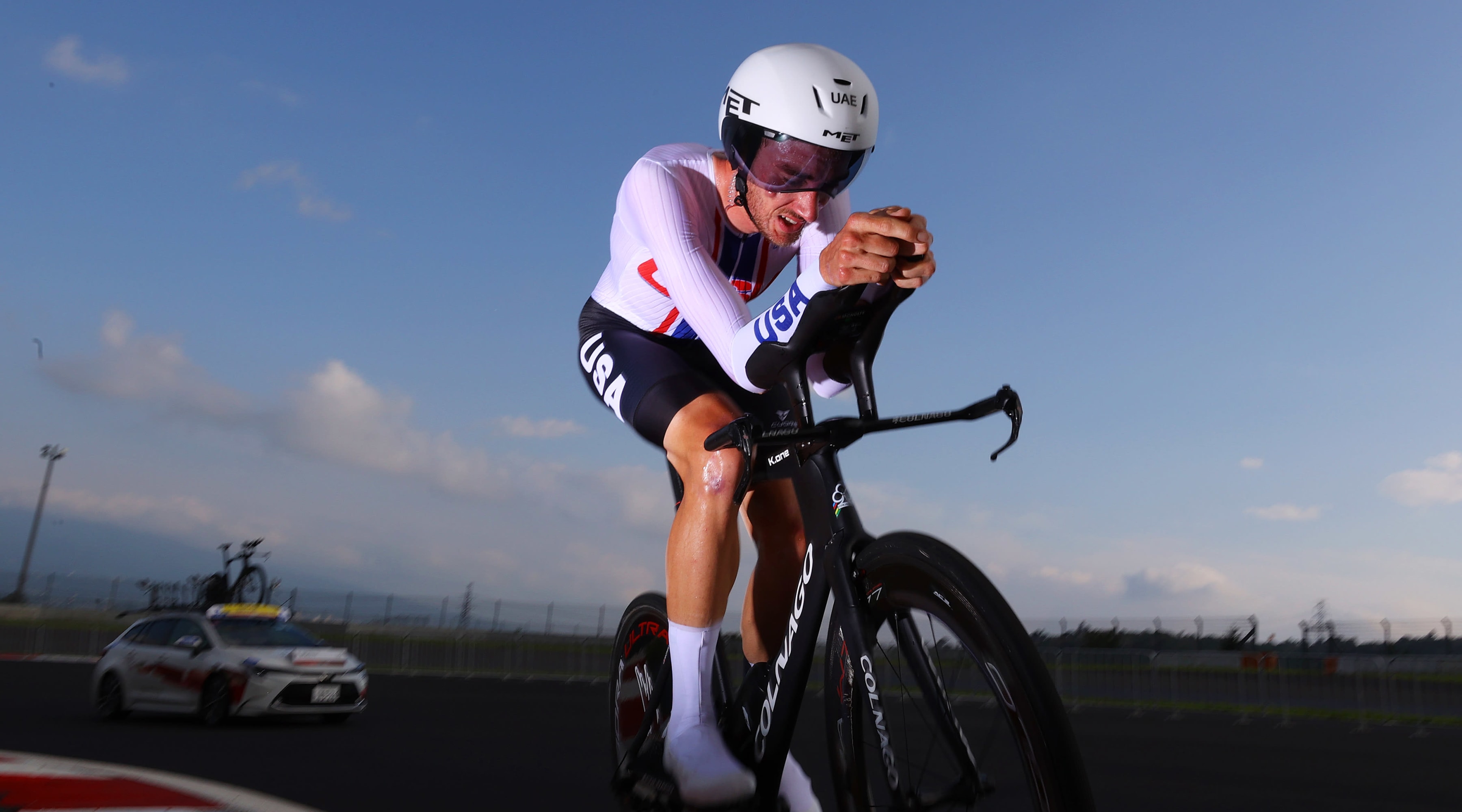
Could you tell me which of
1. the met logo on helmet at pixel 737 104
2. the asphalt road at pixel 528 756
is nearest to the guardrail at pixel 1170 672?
the asphalt road at pixel 528 756

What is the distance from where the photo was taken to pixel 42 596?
41875 millimetres

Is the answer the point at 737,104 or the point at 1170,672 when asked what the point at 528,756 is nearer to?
the point at 737,104

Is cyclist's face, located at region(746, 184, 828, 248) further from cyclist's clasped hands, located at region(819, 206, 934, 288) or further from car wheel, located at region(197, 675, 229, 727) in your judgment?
car wheel, located at region(197, 675, 229, 727)

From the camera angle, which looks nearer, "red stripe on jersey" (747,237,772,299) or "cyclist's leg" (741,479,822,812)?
"cyclist's leg" (741,479,822,812)

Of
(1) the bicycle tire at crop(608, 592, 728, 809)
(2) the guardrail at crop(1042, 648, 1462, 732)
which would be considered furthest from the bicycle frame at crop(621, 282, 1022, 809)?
(2) the guardrail at crop(1042, 648, 1462, 732)

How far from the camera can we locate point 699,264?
2.47 meters

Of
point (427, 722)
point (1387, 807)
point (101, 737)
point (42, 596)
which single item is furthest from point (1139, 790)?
point (42, 596)

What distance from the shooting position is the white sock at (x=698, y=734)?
7.65 feet

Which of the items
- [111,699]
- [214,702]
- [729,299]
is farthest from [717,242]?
[111,699]

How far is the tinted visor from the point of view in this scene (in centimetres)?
241

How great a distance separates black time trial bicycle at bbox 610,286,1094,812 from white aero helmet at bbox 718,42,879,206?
0.37m

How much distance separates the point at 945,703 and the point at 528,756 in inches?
208

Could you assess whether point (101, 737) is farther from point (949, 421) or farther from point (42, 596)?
point (42, 596)

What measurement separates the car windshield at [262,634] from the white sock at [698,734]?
9.80 m
